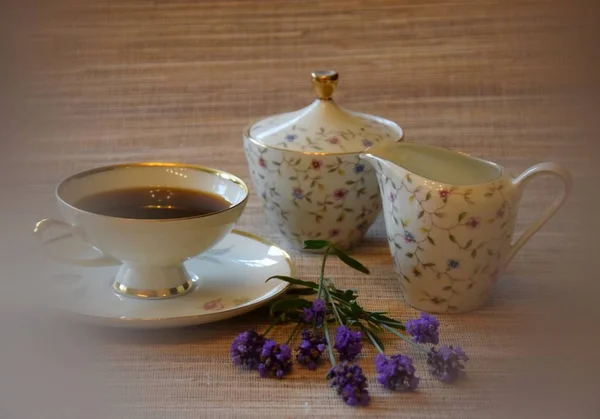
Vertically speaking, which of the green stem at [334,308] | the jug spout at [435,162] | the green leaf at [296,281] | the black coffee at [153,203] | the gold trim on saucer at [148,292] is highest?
the jug spout at [435,162]

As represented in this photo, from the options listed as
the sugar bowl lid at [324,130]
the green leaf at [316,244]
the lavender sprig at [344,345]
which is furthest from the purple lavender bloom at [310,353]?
the sugar bowl lid at [324,130]

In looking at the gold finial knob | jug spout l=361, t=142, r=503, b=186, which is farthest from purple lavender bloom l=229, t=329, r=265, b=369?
the gold finial knob

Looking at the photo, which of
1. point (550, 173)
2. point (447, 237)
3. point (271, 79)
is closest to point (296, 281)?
point (447, 237)

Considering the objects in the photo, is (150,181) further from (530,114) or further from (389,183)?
(530,114)

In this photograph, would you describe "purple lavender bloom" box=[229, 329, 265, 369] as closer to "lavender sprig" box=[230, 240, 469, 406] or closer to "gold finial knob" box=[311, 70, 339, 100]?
"lavender sprig" box=[230, 240, 469, 406]

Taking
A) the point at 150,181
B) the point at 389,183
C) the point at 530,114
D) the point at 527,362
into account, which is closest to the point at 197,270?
the point at 150,181

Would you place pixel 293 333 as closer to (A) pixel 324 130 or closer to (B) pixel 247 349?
(B) pixel 247 349

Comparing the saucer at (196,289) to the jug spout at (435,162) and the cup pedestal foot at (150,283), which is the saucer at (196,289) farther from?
the jug spout at (435,162)

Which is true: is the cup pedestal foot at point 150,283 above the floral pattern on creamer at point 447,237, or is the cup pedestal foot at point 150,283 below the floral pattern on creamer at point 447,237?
below
